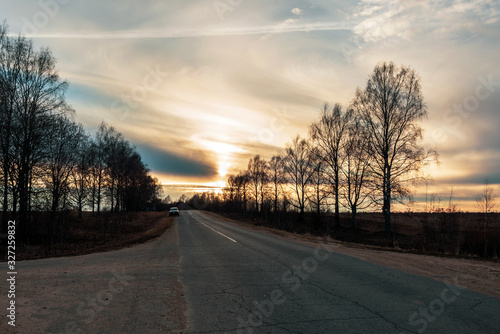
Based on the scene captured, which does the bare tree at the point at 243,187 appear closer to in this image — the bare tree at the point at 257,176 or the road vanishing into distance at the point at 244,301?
the bare tree at the point at 257,176

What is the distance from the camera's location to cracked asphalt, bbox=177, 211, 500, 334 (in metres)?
4.80

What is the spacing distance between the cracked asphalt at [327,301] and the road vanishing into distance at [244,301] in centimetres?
2

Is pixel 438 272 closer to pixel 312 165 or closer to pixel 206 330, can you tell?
pixel 206 330

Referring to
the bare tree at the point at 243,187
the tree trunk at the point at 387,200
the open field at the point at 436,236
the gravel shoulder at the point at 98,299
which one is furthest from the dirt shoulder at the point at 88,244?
the bare tree at the point at 243,187

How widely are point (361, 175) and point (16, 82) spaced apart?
98.0 feet

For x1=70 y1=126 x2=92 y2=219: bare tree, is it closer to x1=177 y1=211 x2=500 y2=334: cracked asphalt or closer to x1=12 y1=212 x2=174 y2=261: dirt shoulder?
x1=12 y1=212 x2=174 y2=261: dirt shoulder

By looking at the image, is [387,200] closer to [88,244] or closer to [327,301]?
[88,244]

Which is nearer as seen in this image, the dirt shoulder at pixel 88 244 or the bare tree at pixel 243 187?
the dirt shoulder at pixel 88 244

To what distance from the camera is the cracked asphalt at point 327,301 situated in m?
4.80

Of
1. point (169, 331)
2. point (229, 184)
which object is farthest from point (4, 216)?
point (229, 184)

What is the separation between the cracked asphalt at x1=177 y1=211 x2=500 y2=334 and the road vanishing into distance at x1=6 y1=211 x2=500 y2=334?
2 cm

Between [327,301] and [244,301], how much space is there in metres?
1.59

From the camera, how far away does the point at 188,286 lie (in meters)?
7.30

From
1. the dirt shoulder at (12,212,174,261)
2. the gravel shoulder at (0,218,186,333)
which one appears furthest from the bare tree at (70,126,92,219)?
the gravel shoulder at (0,218,186,333)
